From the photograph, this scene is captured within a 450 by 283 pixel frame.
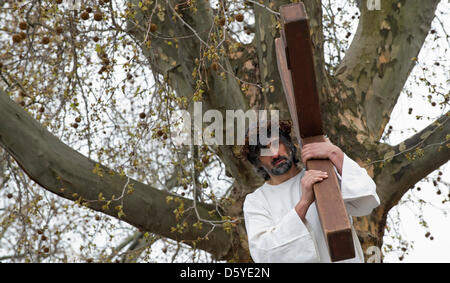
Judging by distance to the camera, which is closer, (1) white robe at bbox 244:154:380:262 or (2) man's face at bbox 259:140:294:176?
(1) white robe at bbox 244:154:380:262

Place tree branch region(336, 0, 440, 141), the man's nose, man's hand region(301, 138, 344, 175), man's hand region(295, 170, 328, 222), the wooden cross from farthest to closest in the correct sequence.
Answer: tree branch region(336, 0, 440, 141), the man's nose, man's hand region(301, 138, 344, 175), man's hand region(295, 170, 328, 222), the wooden cross

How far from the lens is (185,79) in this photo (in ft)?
15.4

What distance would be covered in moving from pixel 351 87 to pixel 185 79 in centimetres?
154

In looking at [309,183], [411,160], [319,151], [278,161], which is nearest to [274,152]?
[278,161]

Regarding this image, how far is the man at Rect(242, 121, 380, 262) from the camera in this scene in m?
2.50

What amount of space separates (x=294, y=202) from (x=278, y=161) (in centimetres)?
22

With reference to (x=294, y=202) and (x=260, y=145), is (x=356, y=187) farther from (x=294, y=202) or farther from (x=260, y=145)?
(x=260, y=145)

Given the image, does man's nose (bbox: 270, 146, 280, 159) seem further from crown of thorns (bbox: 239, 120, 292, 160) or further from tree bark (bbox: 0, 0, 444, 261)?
tree bark (bbox: 0, 0, 444, 261)

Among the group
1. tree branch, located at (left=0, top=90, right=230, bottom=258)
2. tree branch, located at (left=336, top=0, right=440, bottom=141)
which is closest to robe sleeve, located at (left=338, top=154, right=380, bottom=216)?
tree branch, located at (left=0, top=90, right=230, bottom=258)

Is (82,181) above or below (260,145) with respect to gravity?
above

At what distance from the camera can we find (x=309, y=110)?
233 cm

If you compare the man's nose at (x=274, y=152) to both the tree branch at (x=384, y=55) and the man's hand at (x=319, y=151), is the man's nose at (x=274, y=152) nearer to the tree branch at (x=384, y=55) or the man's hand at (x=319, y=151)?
the man's hand at (x=319, y=151)
